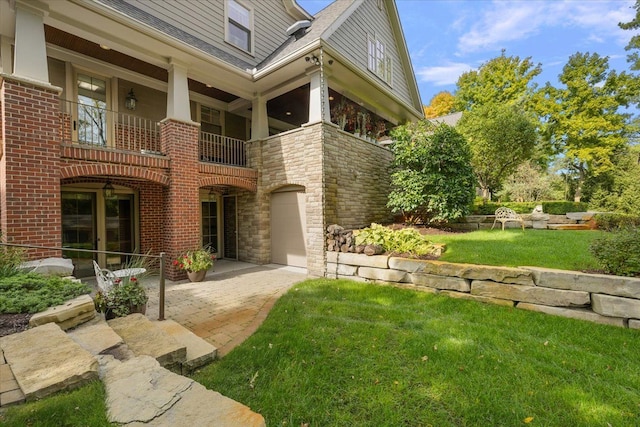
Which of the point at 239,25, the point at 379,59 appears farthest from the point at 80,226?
the point at 379,59

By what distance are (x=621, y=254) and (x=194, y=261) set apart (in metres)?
7.50

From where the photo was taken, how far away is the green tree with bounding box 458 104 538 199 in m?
13.4

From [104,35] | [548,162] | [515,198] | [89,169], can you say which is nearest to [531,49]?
[548,162]

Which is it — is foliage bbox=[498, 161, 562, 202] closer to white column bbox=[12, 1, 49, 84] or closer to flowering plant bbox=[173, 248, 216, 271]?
flowering plant bbox=[173, 248, 216, 271]

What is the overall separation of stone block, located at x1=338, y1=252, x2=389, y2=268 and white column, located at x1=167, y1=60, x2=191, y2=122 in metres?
5.10

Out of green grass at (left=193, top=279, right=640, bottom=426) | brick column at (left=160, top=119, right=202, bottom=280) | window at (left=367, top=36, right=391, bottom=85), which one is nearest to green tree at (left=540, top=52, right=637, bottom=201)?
window at (left=367, top=36, right=391, bottom=85)

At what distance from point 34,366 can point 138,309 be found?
5.80 feet

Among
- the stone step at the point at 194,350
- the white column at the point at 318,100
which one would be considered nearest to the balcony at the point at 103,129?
the white column at the point at 318,100

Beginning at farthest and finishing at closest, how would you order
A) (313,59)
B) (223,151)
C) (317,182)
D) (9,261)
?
(223,151) < (317,182) < (313,59) < (9,261)

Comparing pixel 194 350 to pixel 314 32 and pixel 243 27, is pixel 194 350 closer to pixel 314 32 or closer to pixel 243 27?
pixel 314 32

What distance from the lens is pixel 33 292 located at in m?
3.26

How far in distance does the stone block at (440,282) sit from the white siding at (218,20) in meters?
8.42

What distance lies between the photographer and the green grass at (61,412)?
1.67 metres

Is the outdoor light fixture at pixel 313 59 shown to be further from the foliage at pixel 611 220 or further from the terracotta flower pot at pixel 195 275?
the foliage at pixel 611 220
